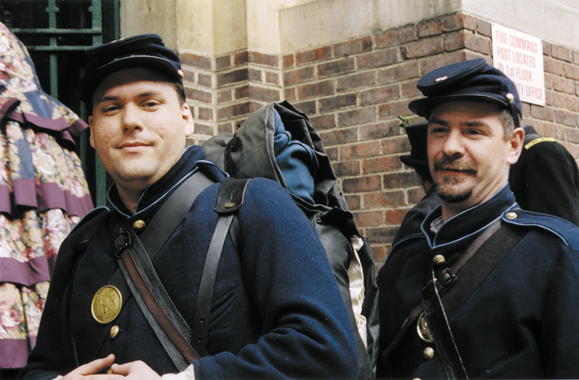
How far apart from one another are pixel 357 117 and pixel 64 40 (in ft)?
6.67

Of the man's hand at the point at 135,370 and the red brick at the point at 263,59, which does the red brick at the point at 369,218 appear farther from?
the man's hand at the point at 135,370

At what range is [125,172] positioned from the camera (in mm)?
1895

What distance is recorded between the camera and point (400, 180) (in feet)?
14.6

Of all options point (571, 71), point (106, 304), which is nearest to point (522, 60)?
point (571, 71)

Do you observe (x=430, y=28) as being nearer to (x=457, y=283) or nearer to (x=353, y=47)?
(x=353, y=47)

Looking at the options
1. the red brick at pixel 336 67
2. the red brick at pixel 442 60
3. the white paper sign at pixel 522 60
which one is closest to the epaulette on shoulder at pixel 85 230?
the red brick at pixel 442 60

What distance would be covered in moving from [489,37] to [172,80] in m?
3.11

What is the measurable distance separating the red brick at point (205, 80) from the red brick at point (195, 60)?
7 centimetres

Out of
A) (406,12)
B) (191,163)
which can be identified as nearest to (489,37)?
(406,12)

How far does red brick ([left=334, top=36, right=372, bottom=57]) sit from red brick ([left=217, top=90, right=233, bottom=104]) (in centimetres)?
83

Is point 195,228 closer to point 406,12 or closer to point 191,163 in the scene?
point 191,163

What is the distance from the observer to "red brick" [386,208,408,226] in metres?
4.44

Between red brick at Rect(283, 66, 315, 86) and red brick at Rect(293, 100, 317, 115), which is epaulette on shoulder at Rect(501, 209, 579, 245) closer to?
red brick at Rect(293, 100, 317, 115)

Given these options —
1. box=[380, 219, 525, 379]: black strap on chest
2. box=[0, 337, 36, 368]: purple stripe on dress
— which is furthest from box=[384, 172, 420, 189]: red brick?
box=[0, 337, 36, 368]: purple stripe on dress
